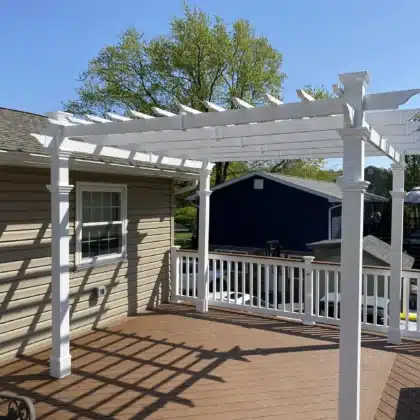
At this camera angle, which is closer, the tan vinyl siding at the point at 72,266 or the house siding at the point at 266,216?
the tan vinyl siding at the point at 72,266

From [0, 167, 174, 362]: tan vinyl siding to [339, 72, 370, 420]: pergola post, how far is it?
11.5 feet

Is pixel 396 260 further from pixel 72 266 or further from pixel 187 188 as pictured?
pixel 72 266

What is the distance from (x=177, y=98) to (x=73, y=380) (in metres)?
15.2

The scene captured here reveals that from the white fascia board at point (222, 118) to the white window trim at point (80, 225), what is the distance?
1629 millimetres

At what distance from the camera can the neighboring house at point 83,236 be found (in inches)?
176

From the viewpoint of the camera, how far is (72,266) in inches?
208

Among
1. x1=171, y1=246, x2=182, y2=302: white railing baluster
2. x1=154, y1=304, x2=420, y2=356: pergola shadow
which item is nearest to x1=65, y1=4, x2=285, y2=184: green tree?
x1=171, y1=246, x2=182, y2=302: white railing baluster

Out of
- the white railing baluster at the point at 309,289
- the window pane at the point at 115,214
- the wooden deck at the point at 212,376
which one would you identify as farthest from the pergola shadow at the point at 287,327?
the window pane at the point at 115,214

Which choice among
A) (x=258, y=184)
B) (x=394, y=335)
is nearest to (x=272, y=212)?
(x=258, y=184)

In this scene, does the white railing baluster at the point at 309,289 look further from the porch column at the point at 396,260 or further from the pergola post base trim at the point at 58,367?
the pergola post base trim at the point at 58,367

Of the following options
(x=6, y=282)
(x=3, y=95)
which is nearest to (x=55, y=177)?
(x=6, y=282)

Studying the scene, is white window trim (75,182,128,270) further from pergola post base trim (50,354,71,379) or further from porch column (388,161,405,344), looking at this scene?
porch column (388,161,405,344)

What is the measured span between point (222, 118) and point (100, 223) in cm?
312

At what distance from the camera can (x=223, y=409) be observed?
Answer: 133 inches
